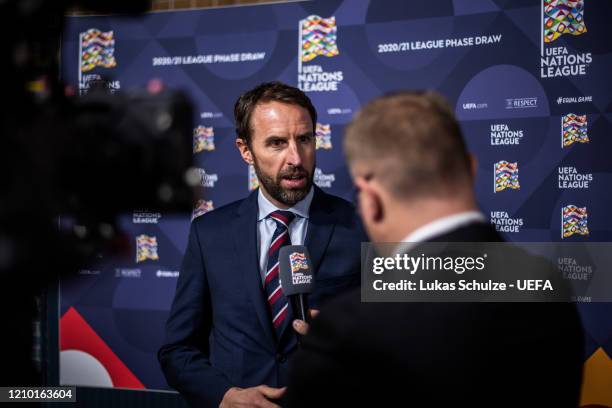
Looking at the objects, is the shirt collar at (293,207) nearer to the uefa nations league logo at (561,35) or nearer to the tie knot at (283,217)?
the tie knot at (283,217)

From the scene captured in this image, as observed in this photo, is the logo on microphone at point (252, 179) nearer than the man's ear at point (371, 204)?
No

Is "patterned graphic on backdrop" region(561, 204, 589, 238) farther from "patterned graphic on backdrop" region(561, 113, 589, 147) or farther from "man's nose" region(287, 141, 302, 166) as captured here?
"man's nose" region(287, 141, 302, 166)

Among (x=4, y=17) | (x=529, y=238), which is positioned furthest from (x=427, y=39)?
(x=4, y=17)

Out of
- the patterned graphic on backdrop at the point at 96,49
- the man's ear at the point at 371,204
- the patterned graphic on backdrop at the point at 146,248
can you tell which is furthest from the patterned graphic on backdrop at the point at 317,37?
the man's ear at the point at 371,204

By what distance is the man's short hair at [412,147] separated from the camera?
3.24ft

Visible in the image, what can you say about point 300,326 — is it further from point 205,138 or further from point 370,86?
point 205,138

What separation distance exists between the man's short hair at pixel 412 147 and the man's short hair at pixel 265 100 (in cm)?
100

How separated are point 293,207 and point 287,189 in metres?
0.08

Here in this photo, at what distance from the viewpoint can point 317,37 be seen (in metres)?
2.80

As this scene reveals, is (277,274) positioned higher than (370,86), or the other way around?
(370,86)

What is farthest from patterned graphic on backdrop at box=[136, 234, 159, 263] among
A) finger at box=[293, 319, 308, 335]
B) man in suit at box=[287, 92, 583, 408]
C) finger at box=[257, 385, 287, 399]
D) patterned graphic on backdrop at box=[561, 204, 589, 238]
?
man in suit at box=[287, 92, 583, 408]

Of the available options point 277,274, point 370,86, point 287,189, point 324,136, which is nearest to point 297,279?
point 277,274

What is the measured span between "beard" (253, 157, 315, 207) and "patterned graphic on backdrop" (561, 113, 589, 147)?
49.7 inches

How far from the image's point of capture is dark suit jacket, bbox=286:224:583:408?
87cm
